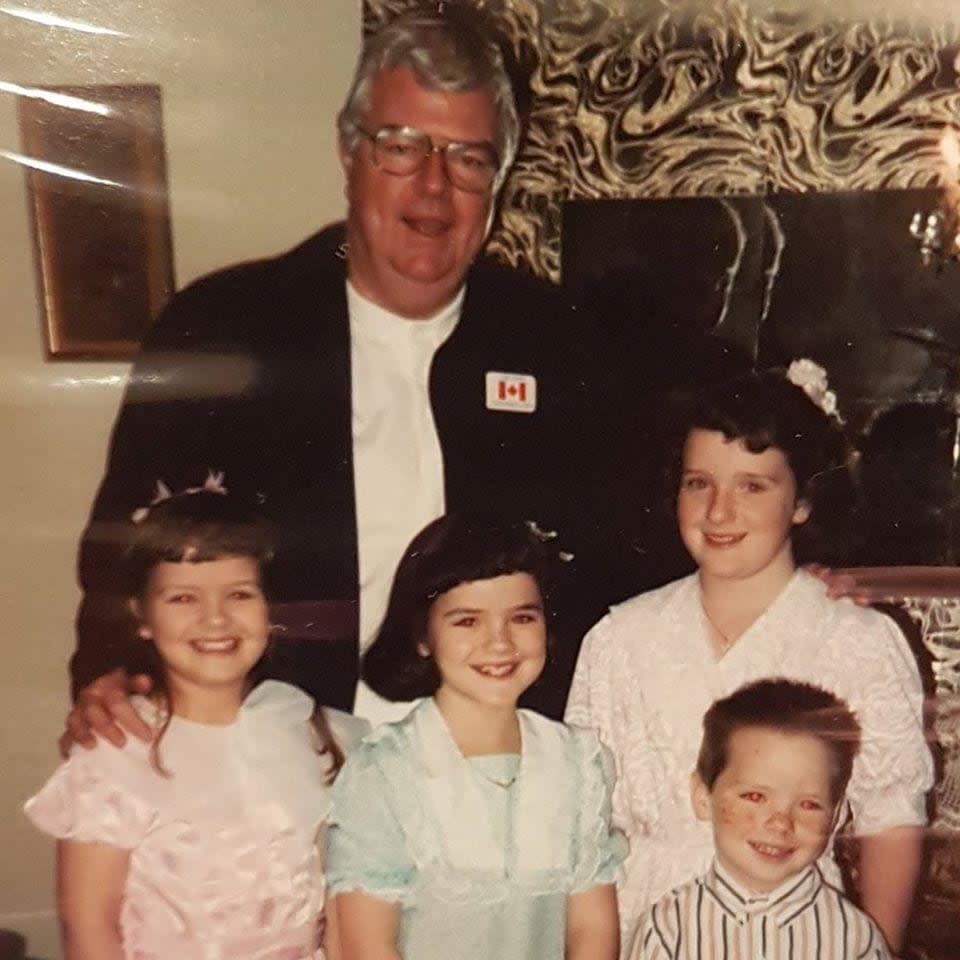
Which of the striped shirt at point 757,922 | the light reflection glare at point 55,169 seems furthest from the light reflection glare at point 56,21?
the striped shirt at point 757,922

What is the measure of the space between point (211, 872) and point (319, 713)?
0.20m

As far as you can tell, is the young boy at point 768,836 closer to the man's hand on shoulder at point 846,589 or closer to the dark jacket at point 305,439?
the man's hand on shoulder at point 846,589

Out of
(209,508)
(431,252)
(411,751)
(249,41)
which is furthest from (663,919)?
(249,41)

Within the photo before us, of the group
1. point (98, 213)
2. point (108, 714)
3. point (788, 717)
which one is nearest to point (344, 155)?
point (98, 213)

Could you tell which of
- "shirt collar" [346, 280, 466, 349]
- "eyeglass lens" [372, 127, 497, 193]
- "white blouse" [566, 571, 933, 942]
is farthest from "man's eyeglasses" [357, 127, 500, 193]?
"white blouse" [566, 571, 933, 942]

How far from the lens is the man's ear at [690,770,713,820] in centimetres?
123

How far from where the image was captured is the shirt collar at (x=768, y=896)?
1.24m

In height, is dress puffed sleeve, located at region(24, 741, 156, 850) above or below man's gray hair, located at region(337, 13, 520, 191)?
below

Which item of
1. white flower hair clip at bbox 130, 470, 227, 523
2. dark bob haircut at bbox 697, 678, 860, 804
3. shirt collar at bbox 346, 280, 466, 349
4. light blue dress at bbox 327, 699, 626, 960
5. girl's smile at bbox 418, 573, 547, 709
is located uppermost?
shirt collar at bbox 346, 280, 466, 349

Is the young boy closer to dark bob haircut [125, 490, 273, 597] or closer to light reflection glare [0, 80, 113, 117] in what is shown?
dark bob haircut [125, 490, 273, 597]

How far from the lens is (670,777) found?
1234mm

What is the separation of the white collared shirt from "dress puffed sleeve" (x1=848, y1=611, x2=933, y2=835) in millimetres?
492

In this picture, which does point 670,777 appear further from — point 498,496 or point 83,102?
point 83,102

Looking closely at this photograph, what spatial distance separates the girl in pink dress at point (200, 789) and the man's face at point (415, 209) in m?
0.29
